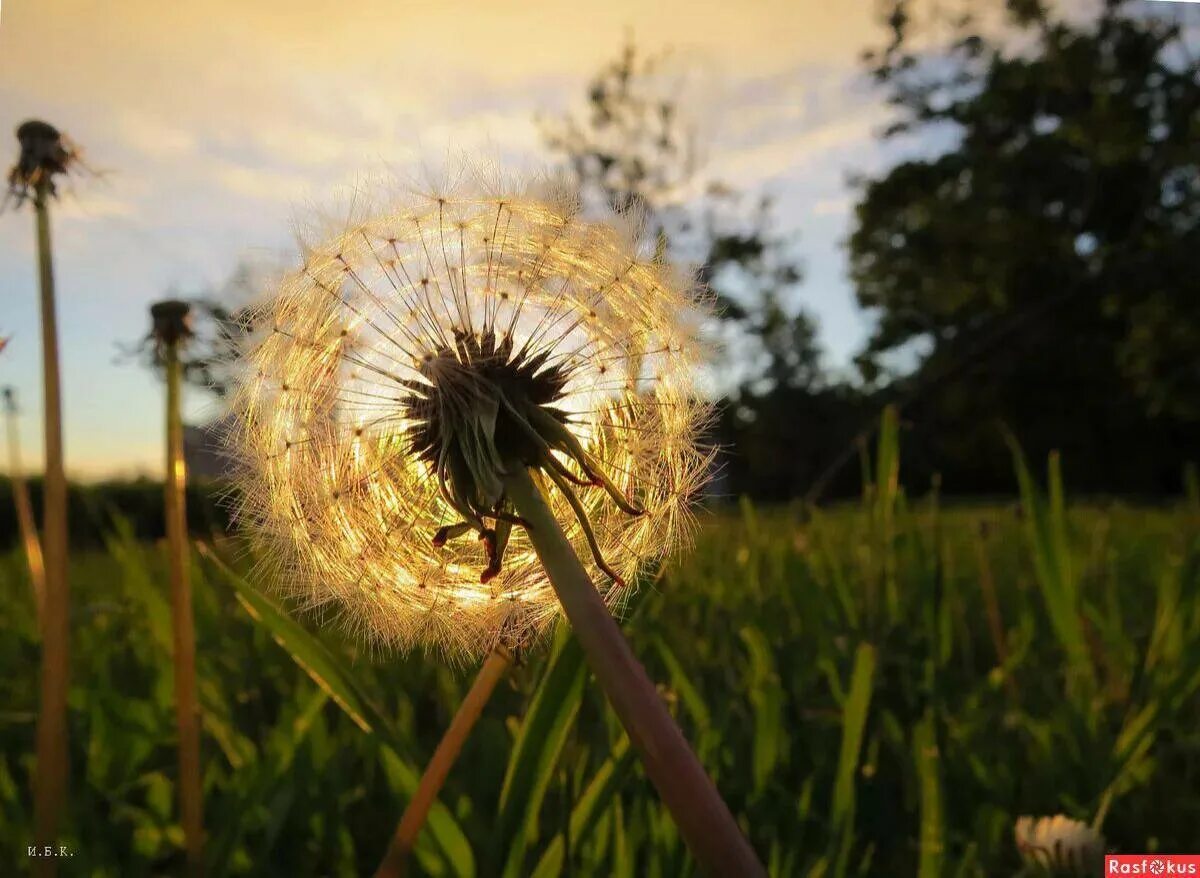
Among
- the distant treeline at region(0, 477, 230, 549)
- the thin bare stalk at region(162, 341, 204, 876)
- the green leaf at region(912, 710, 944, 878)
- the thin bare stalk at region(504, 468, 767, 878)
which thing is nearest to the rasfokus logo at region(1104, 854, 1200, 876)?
the green leaf at region(912, 710, 944, 878)

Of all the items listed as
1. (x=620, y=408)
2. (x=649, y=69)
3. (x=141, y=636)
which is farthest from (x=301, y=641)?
(x=649, y=69)

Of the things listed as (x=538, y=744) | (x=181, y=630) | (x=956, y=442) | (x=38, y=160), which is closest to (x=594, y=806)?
(x=538, y=744)

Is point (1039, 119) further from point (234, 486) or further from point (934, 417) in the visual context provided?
point (234, 486)

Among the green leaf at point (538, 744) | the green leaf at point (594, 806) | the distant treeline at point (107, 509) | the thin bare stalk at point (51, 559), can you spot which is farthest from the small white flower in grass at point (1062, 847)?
the distant treeline at point (107, 509)

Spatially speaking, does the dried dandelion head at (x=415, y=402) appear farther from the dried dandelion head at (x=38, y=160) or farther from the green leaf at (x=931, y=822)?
the green leaf at (x=931, y=822)

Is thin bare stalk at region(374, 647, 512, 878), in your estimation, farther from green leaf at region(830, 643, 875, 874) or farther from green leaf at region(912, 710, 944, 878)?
green leaf at region(912, 710, 944, 878)

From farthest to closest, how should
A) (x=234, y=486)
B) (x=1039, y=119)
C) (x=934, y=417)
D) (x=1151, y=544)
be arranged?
(x=934, y=417) < (x=1039, y=119) < (x=1151, y=544) < (x=234, y=486)
